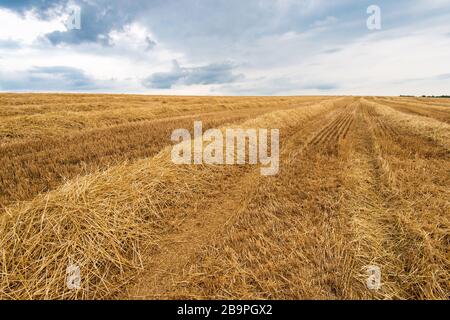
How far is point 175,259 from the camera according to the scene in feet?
10.7

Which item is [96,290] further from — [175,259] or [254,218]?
[254,218]

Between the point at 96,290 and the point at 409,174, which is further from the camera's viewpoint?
the point at 409,174

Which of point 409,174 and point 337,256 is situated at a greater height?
point 409,174

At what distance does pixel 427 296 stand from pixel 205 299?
90.5 inches

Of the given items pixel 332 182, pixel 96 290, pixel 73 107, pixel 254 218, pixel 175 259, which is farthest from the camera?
pixel 73 107

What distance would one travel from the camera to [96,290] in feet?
9.18

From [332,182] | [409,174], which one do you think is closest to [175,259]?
[332,182]

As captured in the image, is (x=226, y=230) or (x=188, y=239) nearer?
(x=188, y=239)

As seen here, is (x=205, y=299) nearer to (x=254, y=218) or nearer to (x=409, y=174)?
(x=254, y=218)

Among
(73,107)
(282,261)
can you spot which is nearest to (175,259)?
(282,261)

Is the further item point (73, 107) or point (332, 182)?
point (73, 107)

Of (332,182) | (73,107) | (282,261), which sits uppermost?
(73,107)
